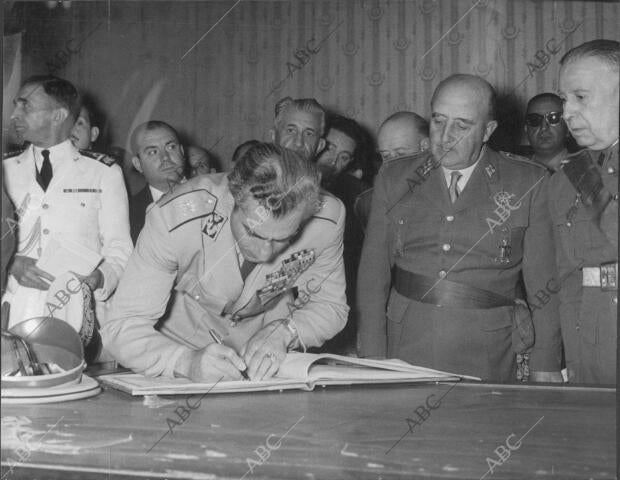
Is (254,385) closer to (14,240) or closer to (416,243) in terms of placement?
(14,240)

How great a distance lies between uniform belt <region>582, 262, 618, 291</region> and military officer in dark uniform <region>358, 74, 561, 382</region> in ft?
1.10

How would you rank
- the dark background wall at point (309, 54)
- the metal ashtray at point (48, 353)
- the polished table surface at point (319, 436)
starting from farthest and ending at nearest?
the dark background wall at point (309, 54)
the metal ashtray at point (48, 353)
the polished table surface at point (319, 436)

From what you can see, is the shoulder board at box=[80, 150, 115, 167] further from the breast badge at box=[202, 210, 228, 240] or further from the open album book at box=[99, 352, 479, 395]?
the open album book at box=[99, 352, 479, 395]

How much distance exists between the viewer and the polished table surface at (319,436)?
0.83 meters

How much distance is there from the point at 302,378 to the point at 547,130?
1.36m

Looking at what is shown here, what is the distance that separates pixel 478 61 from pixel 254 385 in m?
2.20

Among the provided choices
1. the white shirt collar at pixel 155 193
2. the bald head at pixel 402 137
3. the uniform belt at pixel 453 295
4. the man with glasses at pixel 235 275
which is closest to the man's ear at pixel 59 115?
the white shirt collar at pixel 155 193

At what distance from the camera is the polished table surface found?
830 millimetres

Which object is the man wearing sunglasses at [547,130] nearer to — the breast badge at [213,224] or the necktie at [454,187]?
A: the necktie at [454,187]

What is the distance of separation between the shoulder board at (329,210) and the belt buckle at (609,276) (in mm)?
578

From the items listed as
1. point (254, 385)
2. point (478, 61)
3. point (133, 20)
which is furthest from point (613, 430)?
point (133, 20)

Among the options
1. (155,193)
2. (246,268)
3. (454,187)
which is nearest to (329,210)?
(246,268)

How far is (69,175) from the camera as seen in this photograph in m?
1.91

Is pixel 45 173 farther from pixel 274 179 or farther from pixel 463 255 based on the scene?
pixel 463 255
